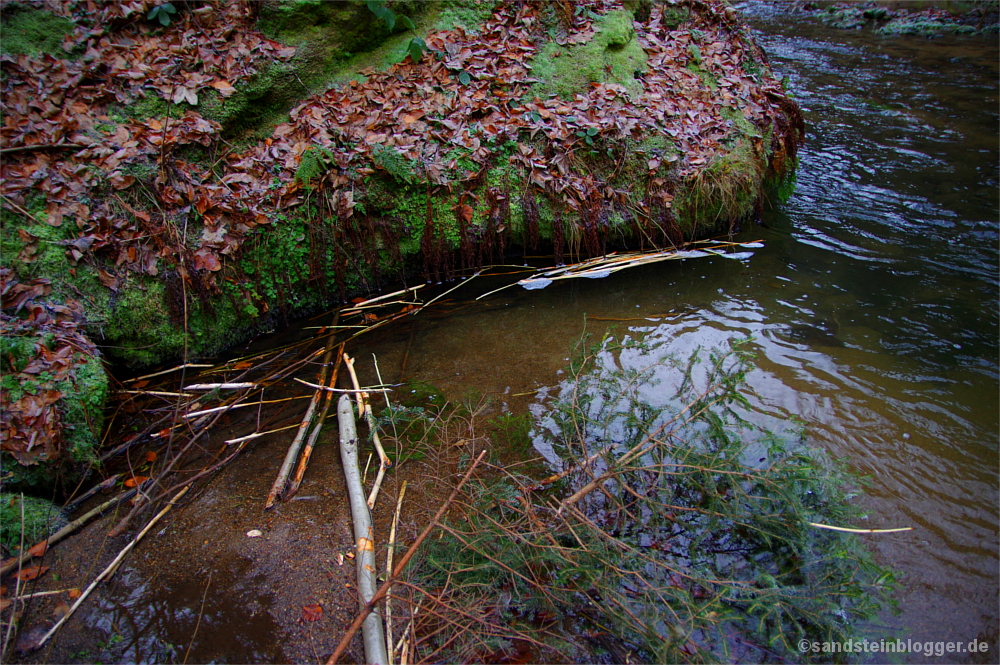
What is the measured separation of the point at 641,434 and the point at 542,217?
3.12 m

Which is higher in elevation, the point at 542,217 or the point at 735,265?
the point at 542,217

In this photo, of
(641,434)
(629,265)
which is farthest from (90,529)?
(629,265)

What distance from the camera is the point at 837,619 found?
8.44 ft

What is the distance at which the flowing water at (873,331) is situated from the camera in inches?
131

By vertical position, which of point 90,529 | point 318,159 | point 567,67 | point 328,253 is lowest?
point 90,529

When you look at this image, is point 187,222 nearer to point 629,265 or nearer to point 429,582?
point 429,582

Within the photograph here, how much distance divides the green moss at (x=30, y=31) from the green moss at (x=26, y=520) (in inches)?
173

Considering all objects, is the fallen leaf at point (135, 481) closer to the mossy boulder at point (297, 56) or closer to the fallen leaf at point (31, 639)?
the fallen leaf at point (31, 639)

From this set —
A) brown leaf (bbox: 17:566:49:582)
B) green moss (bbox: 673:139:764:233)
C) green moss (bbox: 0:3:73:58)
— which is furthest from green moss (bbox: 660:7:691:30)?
brown leaf (bbox: 17:566:49:582)

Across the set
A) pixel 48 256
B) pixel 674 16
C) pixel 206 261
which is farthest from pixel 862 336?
pixel 48 256

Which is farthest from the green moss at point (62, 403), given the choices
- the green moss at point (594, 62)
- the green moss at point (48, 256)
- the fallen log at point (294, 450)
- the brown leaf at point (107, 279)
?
the green moss at point (594, 62)

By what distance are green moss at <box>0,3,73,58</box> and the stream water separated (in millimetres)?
3605

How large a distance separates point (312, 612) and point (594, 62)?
6749mm

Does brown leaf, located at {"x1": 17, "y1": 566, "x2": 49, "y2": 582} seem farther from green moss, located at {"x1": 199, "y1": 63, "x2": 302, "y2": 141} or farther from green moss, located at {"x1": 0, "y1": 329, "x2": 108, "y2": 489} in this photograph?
green moss, located at {"x1": 199, "y1": 63, "x2": 302, "y2": 141}
